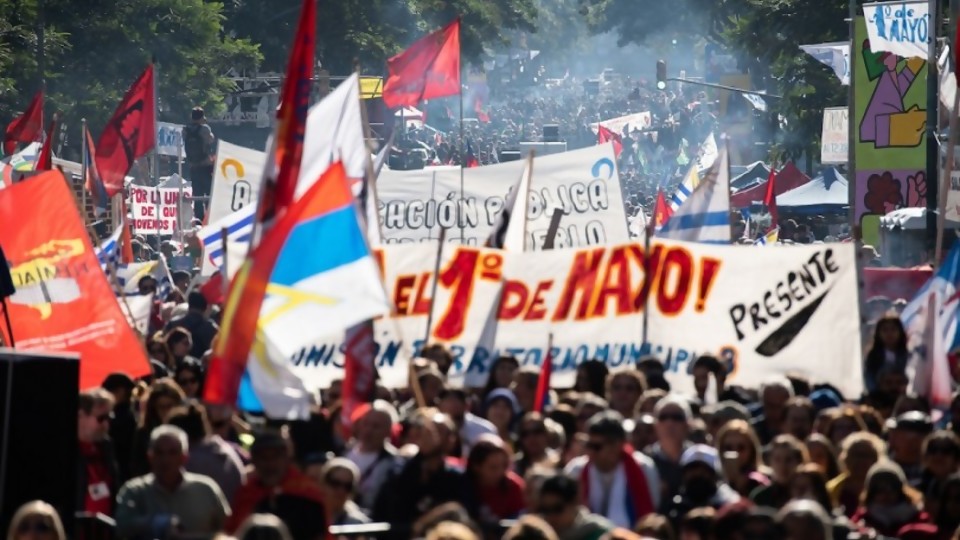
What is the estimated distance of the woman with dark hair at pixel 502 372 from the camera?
40.7 ft

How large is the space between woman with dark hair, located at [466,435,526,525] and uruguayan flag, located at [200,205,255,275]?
7.82m

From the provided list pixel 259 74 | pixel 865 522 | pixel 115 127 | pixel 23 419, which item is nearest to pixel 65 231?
pixel 23 419

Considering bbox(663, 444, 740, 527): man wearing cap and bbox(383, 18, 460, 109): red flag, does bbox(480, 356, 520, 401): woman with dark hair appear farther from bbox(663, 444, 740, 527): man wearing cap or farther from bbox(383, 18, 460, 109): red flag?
bbox(383, 18, 460, 109): red flag

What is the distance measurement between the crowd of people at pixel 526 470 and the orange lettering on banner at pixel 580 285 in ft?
7.02

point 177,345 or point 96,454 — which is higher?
point 177,345

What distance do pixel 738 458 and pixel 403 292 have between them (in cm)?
445

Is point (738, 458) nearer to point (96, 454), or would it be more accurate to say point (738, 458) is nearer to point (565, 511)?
point (565, 511)

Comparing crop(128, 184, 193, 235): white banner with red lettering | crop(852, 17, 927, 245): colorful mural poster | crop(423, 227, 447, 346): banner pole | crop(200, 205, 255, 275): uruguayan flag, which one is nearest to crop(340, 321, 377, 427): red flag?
crop(423, 227, 447, 346): banner pole

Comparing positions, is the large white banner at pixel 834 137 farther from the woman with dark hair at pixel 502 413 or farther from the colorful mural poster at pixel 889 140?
the woman with dark hair at pixel 502 413

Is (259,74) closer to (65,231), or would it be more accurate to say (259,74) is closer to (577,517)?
(65,231)

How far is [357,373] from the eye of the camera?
34.3ft

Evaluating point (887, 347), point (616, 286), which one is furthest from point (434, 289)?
point (887, 347)

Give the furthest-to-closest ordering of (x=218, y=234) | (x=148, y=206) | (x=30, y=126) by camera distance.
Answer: (x=30, y=126)
(x=148, y=206)
(x=218, y=234)

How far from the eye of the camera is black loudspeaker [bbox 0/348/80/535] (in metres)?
9.28
